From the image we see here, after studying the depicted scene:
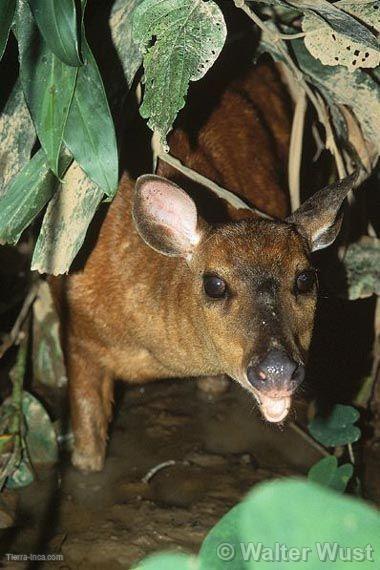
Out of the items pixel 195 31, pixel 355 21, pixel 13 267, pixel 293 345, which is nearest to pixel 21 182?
pixel 195 31

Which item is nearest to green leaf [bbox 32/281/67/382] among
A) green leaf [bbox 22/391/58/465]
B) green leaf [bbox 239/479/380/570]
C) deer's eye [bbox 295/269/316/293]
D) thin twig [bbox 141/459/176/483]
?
green leaf [bbox 22/391/58/465]

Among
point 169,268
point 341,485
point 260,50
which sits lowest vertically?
point 341,485

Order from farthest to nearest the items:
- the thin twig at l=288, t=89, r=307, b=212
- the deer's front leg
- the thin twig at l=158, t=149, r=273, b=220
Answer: the deer's front leg, the thin twig at l=288, t=89, r=307, b=212, the thin twig at l=158, t=149, r=273, b=220

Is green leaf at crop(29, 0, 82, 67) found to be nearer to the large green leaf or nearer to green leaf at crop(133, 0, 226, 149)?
green leaf at crop(133, 0, 226, 149)

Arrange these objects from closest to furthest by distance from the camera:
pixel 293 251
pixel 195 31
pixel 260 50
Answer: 1. pixel 195 31
2. pixel 293 251
3. pixel 260 50

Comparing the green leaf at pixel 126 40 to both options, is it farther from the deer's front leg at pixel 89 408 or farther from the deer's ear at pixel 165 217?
the deer's front leg at pixel 89 408

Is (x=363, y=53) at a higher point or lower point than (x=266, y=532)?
lower

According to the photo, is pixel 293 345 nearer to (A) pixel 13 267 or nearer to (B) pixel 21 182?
(B) pixel 21 182

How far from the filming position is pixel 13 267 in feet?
19.1

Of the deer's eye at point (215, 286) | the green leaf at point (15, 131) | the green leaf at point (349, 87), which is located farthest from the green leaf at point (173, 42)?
the green leaf at point (349, 87)

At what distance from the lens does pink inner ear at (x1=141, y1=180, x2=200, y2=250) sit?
360cm

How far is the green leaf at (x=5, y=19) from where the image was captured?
2514mm

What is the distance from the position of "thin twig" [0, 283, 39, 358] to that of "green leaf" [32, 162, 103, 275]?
166 cm

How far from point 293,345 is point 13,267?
311 cm
